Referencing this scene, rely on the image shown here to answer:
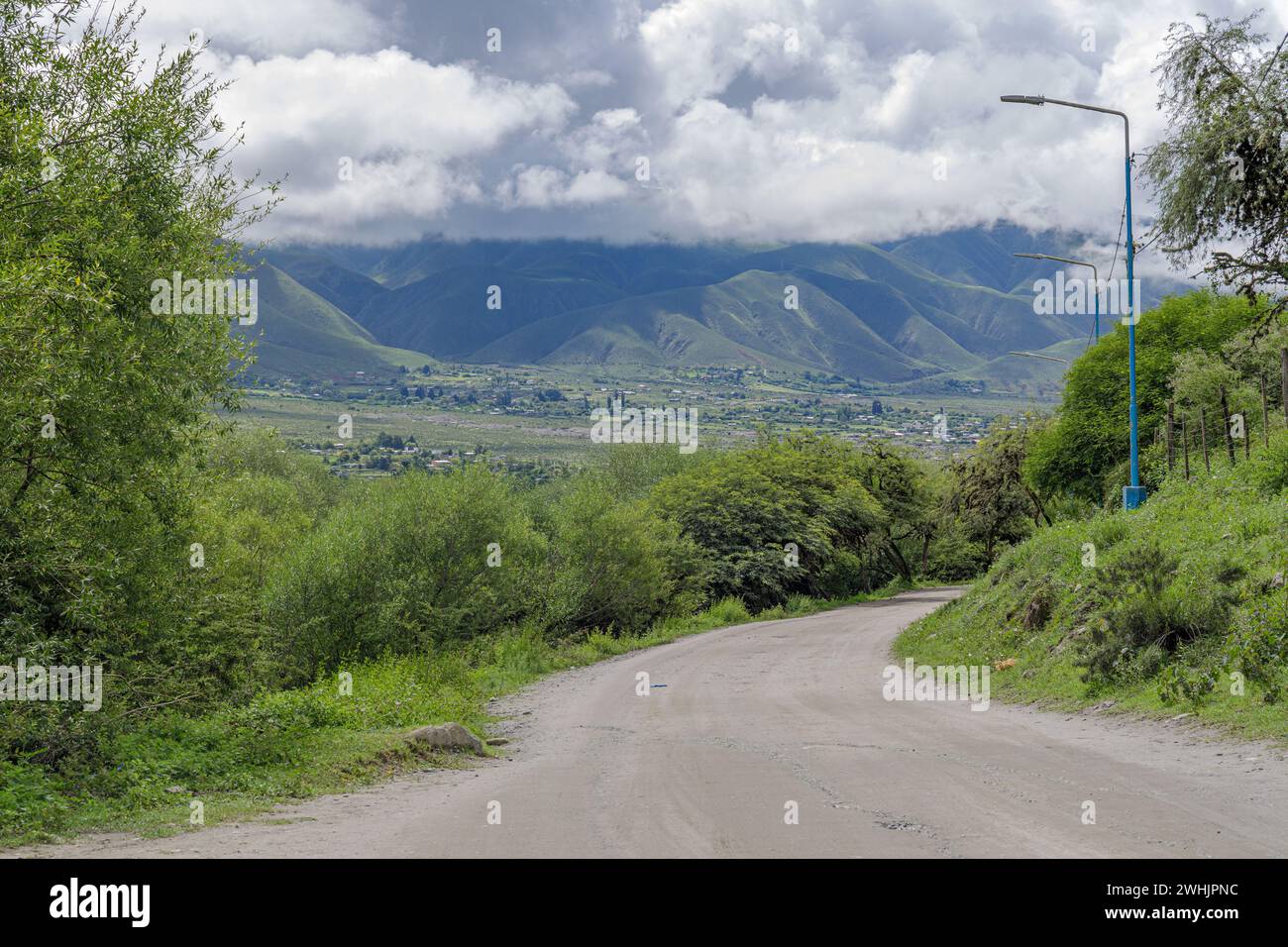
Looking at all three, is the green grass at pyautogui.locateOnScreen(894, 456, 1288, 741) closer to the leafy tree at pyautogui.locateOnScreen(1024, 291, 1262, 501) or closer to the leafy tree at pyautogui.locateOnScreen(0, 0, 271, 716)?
the leafy tree at pyautogui.locateOnScreen(1024, 291, 1262, 501)

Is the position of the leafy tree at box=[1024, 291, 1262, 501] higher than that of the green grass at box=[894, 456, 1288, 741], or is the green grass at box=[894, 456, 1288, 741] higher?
the leafy tree at box=[1024, 291, 1262, 501]

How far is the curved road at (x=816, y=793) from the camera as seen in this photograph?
755 centimetres

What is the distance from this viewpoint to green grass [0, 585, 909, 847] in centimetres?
895

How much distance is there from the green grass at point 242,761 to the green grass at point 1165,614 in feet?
31.7

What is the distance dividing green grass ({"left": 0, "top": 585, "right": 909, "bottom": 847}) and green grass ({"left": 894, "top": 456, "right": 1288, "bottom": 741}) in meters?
9.66

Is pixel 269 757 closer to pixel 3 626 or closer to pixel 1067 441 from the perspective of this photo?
pixel 3 626

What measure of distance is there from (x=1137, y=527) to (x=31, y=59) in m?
20.4

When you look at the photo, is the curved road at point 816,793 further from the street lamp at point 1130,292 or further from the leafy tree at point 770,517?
the leafy tree at point 770,517

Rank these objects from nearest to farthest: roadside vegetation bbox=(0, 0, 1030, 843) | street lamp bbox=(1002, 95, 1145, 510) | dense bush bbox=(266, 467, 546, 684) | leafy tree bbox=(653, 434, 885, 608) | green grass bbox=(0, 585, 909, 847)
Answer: green grass bbox=(0, 585, 909, 847) → roadside vegetation bbox=(0, 0, 1030, 843) → street lamp bbox=(1002, 95, 1145, 510) → dense bush bbox=(266, 467, 546, 684) → leafy tree bbox=(653, 434, 885, 608)

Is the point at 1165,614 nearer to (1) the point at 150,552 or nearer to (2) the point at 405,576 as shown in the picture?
(1) the point at 150,552

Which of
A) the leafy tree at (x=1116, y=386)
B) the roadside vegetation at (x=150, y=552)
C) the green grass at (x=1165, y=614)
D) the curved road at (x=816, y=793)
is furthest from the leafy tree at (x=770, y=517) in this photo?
the curved road at (x=816, y=793)

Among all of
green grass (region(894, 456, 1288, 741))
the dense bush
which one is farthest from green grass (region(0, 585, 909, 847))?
green grass (region(894, 456, 1288, 741))

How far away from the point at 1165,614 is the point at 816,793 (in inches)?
335

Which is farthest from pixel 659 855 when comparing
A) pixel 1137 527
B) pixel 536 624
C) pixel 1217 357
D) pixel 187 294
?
pixel 1217 357
